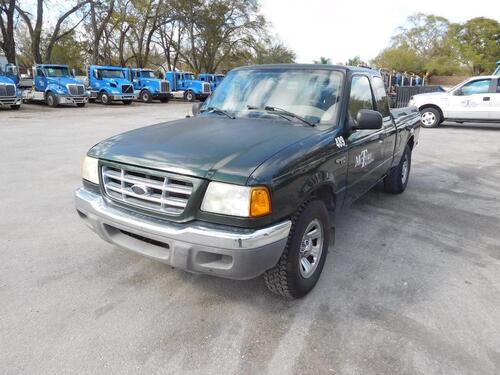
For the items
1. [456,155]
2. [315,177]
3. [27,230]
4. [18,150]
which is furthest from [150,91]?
[315,177]

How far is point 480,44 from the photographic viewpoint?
6034 centimetres

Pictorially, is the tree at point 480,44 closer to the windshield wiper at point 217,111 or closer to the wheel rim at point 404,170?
the wheel rim at point 404,170

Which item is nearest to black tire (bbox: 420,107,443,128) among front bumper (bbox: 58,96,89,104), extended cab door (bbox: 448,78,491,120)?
extended cab door (bbox: 448,78,491,120)

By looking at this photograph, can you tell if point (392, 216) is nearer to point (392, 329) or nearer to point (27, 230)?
point (392, 329)

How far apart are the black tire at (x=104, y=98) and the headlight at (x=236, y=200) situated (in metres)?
24.0

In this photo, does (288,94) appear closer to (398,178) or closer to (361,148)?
(361,148)

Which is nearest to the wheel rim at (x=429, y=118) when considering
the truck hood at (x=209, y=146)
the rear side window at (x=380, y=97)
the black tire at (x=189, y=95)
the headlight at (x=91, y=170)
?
the rear side window at (x=380, y=97)

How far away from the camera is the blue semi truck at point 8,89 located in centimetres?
1830

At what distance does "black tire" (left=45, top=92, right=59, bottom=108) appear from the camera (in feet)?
69.5

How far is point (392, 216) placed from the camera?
4.91 m

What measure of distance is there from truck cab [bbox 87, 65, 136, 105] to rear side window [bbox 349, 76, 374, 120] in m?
22.3

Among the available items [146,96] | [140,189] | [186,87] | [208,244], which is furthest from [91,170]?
[186,87]

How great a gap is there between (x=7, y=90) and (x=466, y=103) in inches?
786

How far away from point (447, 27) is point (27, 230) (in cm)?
7695
